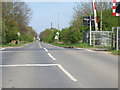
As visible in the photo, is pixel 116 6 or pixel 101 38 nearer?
pixel 116 6

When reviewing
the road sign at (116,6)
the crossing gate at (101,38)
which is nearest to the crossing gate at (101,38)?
the crossing gate at (101,38)

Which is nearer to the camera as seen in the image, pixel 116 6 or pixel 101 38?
pixel 116 6

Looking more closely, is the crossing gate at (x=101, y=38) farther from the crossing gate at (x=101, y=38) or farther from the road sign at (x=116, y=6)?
the road sign at (x=116, y=6)

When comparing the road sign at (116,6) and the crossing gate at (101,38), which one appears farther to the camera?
the crossing gate at (101,38)

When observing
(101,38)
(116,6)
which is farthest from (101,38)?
(116,6)

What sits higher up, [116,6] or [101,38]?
[116,6]

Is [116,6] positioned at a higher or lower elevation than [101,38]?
higher

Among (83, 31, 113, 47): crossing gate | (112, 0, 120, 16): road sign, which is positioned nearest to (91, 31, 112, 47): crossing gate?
(83, 31, 113, 47): crossing gate

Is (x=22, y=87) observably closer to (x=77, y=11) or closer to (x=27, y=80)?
(x=27, y=80)

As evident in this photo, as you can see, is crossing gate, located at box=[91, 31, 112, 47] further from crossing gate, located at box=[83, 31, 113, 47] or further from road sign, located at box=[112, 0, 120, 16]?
road sign, located at box=[112, 0, 120, 16]

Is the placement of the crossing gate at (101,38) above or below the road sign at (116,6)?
below

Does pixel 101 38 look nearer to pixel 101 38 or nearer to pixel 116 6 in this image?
pixel 101 38

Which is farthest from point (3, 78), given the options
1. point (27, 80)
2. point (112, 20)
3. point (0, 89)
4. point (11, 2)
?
point (11, 2)

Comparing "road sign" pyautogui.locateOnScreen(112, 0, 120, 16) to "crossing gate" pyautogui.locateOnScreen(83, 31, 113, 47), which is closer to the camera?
"road sign" pyautogui.locateOnScreen(112, 0, 120, 16)
